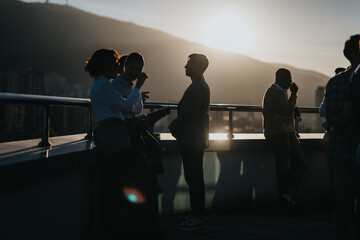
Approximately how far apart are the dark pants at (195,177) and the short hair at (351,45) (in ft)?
7.04

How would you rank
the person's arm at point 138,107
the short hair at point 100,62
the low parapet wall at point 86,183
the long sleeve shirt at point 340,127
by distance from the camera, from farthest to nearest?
the person's arm at point 138,107, the short hair at point 100,62, the long sleeve shirt at point 340,127, the low parapet wall at point 86,183

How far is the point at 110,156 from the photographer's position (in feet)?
11.4

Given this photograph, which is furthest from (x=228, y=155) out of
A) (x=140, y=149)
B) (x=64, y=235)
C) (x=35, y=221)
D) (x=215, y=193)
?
(x=35, y=221)

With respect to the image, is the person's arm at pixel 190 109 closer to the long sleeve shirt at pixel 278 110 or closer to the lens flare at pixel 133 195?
the long sleeve shirt at pixel 278 110

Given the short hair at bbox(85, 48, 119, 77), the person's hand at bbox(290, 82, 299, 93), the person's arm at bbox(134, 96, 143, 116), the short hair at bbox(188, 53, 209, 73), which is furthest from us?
the person's hand at bbox(290, 82, 299, 93)

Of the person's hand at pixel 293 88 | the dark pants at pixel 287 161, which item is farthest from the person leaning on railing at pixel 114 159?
the person's hand at pixel 293 88

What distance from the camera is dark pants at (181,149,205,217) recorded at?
16.6 ft

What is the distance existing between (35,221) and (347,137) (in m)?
2.37

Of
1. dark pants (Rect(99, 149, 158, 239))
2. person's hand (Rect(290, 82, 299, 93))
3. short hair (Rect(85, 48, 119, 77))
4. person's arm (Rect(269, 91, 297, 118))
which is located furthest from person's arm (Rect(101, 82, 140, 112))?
person's hand (Rect(290, 82, 299, 93))

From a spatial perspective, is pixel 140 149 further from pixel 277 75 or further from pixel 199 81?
pixel 277 75

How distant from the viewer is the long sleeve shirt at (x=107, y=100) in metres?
3.42

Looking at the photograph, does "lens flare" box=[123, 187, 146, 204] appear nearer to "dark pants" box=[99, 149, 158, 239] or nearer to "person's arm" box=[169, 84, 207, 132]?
"dark pants" box=[99, 149, 158, 239]

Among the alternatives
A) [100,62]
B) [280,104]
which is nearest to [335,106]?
[100,62]

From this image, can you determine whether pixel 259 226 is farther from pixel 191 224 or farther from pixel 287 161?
pixel 287 161
